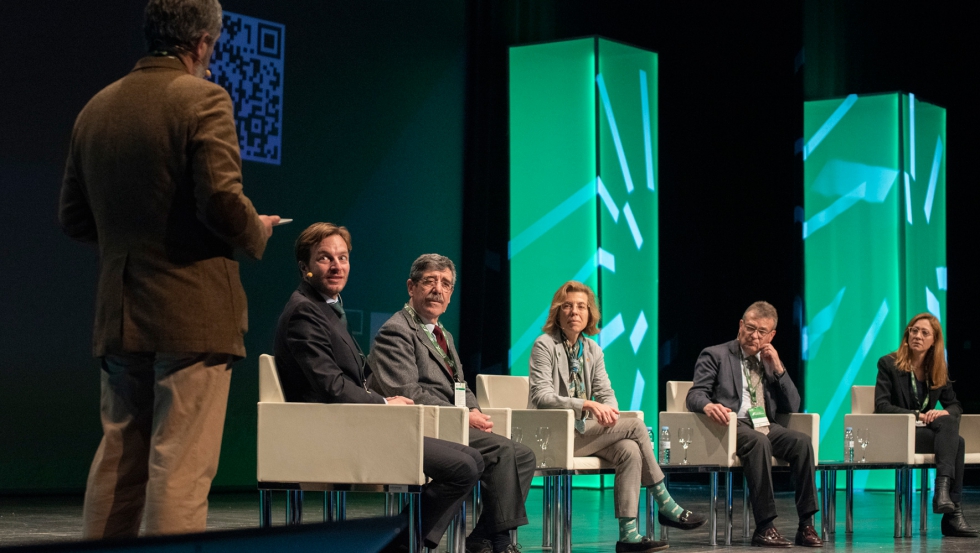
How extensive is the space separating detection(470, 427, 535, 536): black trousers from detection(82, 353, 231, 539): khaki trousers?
70.6 inches

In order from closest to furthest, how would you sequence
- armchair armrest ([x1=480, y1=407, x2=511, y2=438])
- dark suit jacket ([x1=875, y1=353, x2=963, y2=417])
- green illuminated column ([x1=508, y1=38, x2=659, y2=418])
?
armchair armrest ([x1=480, y1=407, x2=511, y2=438]), dark suit jacket ([x1=875, y1=353, x2=963, y2=417]), green illuminated column ([x1=508, y1=38, x2=659, y2=418])

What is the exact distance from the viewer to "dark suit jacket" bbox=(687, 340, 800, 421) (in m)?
5.14

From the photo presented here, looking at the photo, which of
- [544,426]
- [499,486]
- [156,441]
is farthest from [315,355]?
[156,441]

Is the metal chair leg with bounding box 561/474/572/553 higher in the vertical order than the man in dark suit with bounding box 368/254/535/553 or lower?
lower

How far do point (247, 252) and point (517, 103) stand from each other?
6.48m

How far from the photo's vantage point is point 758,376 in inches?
207

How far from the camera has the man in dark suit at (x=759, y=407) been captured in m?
4.89

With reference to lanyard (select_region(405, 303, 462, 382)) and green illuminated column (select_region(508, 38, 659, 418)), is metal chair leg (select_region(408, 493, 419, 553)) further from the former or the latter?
green illuminated column (select_region(508, 38, 659, 418))

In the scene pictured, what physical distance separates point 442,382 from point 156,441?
6.70 feet

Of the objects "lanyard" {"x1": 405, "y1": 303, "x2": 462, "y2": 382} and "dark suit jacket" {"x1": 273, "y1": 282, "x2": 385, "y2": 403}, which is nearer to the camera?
"dark suit jacket" {"x1": 273, "y1": 282, "x2": 385, "y2": 403}

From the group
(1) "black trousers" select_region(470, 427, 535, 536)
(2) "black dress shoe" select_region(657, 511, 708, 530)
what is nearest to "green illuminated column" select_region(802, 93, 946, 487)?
(2) "black dress shoe" select_region(657, 511, 708, 530)

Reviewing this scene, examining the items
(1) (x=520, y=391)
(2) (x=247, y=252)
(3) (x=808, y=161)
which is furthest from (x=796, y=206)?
(2) (x=247, y=252)

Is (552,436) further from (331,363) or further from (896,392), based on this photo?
(896,392)

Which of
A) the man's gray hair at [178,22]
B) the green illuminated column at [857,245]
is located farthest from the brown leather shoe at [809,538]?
the green illuminated column at [857,245]
